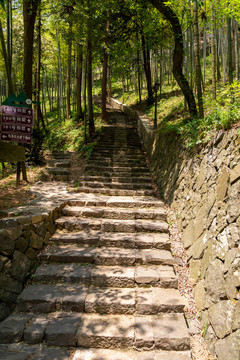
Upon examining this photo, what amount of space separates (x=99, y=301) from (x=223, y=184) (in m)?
2.30

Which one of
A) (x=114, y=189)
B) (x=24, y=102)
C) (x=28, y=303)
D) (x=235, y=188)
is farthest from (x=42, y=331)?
(x=24, y=102)

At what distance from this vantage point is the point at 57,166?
26.4 ft

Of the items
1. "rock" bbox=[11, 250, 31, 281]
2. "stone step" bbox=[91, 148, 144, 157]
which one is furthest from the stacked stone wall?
"stone step" bbox=[91, 148, 144, 157]

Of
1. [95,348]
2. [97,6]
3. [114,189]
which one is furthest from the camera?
[97,6]

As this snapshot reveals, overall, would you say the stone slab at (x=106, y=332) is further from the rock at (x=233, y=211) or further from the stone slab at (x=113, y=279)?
the rock at (x=233, y=211)

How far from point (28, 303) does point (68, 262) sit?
84cm

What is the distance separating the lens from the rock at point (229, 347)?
2138 millimetres

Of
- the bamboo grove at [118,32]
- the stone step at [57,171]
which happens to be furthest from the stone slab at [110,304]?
the stone step at [57,171]

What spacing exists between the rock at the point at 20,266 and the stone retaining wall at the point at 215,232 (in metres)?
2.52

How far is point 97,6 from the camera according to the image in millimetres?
8383

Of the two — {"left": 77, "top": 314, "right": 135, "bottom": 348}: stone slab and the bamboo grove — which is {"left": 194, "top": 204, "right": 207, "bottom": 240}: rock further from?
the bamboo grove

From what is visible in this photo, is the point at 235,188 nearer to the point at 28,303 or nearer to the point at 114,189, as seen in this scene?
the point at 28,303

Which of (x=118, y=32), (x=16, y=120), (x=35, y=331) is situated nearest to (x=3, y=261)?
(x=35, y=331)

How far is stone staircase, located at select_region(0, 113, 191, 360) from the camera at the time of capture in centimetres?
258
